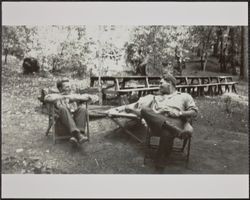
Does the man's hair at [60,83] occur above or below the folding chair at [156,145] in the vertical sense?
above

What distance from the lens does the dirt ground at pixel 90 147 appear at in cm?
346

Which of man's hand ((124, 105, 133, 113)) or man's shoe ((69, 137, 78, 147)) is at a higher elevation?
man's hand ((124, 105, 133, 113))

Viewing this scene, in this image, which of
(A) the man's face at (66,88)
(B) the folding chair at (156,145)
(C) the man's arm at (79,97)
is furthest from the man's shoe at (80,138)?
(B) the folding chair at (156,145)

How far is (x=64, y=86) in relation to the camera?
354 centimetres

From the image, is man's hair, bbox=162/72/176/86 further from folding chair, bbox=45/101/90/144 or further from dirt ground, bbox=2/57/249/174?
folding chair, bbox=45/101/90/144

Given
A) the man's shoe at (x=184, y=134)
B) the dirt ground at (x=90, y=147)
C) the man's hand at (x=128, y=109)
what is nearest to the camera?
the man's shoe at (x=184, y=134)

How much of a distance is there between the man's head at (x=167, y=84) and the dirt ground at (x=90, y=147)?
0.49 m

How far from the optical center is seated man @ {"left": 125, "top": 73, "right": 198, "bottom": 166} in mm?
3367

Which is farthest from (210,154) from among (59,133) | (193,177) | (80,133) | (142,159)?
(59,133)

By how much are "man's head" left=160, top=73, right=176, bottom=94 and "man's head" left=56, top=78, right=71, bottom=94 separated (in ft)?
3.30

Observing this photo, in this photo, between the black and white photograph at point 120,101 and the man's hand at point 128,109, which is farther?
the man's hand at point 128,109

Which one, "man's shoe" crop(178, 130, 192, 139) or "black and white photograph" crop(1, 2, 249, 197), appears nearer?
"man's shoe" crop(178, 130, 192, 139)

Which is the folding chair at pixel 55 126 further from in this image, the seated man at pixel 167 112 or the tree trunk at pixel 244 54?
the tree trunk at pixel 244 54

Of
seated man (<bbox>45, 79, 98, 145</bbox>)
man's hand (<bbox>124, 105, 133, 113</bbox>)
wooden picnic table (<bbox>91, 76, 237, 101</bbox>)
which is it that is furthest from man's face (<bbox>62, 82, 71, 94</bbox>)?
man's hand (<bbox>124, 105, 133, 113</bbox>)
